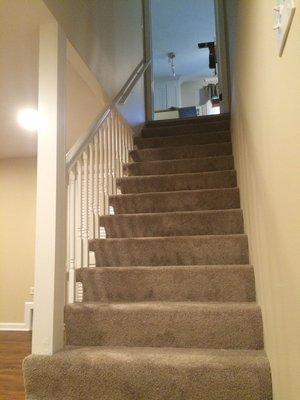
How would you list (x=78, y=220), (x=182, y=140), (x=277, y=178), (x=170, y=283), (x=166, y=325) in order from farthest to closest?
1. (x=182, y=140)
2. (x=78, y=220)
3. (x=170, y=283)
4. (x=166, y=325)
5. (x=277, y=178)

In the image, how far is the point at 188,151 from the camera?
3133 millimetres

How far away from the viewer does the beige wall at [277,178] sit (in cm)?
76

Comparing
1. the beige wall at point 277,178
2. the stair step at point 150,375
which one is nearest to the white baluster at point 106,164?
the stair step at point 150,375

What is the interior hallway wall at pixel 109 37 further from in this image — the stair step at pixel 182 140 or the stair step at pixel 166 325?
the stair step at pixel 166 325

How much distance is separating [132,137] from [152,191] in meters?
0.96

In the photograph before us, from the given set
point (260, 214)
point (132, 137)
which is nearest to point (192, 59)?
point (132, 137)

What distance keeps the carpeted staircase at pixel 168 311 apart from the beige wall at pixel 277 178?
224 millimetres

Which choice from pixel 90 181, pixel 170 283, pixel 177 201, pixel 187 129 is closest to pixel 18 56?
pixel 90 181

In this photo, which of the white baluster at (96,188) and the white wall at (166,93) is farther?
the white wall at (166,93)

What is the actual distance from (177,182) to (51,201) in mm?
1319

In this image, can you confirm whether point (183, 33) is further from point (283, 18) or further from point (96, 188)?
point (283, 18)

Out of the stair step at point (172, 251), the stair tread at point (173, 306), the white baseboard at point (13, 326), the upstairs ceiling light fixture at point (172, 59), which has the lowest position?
the white baseboard at point (13, 326)

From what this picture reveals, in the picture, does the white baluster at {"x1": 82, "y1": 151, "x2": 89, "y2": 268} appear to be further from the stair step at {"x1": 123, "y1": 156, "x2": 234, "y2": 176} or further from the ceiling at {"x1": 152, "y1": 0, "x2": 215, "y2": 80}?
the ceiling at {"x1": 152, "y1": 0, "x2": 215, "y2": 80}

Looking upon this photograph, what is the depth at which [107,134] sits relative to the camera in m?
2.56
